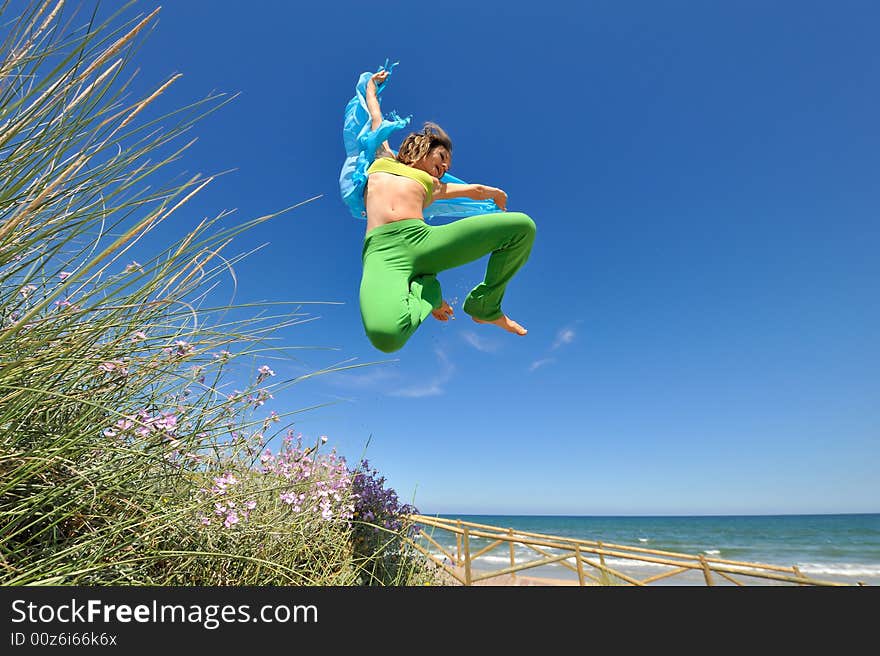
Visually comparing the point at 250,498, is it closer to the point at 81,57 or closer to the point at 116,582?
the point at 116,582

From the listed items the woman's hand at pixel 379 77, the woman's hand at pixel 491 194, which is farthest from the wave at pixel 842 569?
the woman's hand at pixel 379 77

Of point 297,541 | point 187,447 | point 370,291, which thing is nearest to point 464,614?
point 187,447

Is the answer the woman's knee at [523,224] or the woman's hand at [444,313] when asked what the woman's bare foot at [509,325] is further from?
the woman's knee at [523,224]

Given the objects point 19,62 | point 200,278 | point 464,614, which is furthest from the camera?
point 200,278

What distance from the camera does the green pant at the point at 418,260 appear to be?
1.80 metres

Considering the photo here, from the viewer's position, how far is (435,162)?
2418 mm

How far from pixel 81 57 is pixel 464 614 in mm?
1626

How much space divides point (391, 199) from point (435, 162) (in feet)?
1.58

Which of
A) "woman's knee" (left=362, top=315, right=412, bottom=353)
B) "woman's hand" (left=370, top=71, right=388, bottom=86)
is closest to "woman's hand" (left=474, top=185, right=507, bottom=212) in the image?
"woman's hand" (left=370, top=71, right=388, bottom=86)

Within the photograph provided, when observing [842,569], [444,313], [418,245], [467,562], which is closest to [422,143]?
[418,245]

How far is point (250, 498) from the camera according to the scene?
1.94m

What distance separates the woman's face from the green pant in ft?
1.67

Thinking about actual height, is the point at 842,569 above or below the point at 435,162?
below

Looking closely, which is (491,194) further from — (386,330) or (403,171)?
(386,330)
